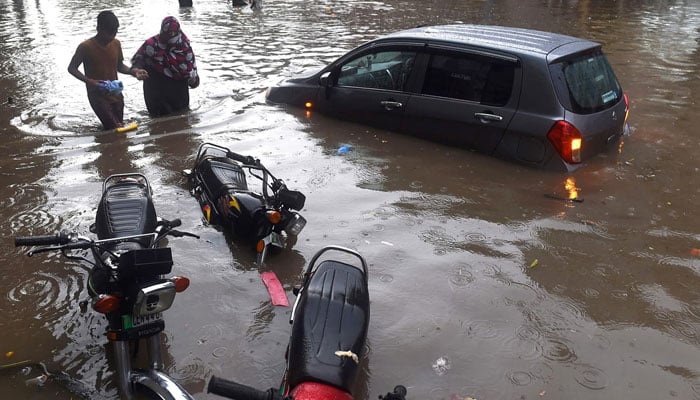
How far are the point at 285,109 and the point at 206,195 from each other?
367cm

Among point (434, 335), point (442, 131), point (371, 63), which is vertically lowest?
point (434, 335)

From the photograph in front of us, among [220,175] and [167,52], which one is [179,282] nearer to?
[220,175]

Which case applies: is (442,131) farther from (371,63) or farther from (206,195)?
(206,195)

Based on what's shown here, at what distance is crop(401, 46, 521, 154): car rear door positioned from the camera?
6508 mm

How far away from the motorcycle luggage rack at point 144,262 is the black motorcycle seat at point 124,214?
0.54 meters

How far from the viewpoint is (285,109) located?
9125 mm

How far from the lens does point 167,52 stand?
838 centimetres

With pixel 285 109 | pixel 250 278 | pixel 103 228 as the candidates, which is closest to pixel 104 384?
pixel 103 228

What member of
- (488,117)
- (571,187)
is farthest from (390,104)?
(571,187)

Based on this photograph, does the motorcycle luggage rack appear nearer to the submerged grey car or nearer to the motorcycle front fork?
the motorcycle front fork

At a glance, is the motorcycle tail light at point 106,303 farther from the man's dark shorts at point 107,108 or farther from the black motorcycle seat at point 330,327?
the man's dark shorts at point 107,108

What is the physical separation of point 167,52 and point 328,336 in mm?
6410

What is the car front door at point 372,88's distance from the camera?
745cm

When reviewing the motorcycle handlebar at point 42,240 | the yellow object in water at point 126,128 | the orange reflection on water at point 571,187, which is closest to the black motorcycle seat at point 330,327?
the motorcycle handlebar at point 42,240
